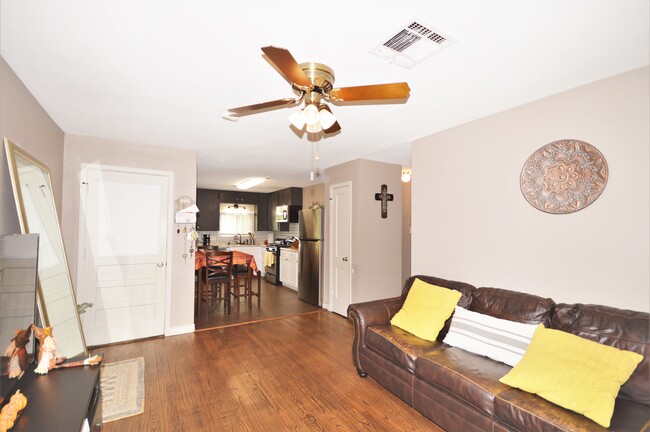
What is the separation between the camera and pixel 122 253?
3.58m

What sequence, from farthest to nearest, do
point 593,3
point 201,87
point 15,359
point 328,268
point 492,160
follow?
point 328,268 < point 492,160 < point 201,87 < point 15,359 < point 593,3

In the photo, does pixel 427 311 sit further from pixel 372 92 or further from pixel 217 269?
pixel 217 269

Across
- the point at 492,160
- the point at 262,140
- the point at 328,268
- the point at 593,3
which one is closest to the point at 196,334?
the point at 328,268

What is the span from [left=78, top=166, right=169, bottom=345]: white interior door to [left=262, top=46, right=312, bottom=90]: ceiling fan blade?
9.72ft

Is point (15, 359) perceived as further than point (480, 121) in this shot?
No

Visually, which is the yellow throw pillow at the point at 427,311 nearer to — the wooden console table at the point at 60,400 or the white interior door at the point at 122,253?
the wooden console table at the point at 60,400

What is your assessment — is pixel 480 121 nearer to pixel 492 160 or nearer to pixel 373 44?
pixel 492 160

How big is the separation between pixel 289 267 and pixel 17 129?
5.09 meters

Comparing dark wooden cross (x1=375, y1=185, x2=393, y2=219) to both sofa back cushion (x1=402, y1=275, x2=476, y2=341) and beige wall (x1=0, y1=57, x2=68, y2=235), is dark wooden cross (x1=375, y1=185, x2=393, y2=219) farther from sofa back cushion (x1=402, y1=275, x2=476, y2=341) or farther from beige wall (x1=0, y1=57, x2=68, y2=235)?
beige wall (x1=0, y1=57, x2=68, y2=235)

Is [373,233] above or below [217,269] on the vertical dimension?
above

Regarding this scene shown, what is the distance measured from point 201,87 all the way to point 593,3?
239 centimetres

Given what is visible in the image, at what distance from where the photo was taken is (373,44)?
172cm

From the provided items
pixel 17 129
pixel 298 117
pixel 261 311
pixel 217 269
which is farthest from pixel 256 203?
pixel 298 117

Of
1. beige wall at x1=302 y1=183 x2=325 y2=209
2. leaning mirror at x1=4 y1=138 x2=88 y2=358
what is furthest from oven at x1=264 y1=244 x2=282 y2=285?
leaning mirror at x1=4 y1=138 x2=88 y2=358
